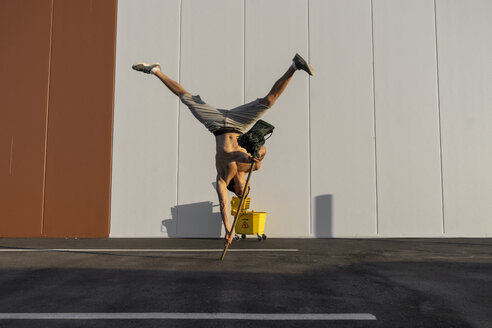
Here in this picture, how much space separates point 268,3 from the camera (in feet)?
28.1

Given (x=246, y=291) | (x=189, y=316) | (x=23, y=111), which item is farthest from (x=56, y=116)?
(x=189, y=316)

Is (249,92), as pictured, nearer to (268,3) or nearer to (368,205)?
(268,3)

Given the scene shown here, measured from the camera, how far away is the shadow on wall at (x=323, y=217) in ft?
26.1

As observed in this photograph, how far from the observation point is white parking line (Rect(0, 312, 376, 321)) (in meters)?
2.12

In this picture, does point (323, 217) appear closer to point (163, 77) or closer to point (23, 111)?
point (163, 77)

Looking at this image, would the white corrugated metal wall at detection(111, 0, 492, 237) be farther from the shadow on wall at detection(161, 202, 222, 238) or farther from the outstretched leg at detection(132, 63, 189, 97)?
the outstretched leg at detection(132, 63, 189, 97)

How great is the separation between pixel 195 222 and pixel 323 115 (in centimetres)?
412

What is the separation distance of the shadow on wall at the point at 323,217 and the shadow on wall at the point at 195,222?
2.35m

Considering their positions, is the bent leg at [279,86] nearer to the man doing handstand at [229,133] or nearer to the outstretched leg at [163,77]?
the man doing handstand at [229,133]

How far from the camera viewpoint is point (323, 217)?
796cm

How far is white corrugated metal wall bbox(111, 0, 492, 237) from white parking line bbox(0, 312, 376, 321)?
5744 millimetres

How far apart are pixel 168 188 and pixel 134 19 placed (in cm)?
453

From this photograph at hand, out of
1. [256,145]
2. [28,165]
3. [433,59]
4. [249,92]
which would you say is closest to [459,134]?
[433,59]

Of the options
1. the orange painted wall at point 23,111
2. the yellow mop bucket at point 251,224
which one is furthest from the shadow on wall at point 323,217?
the orange painted wall at point 23,111
